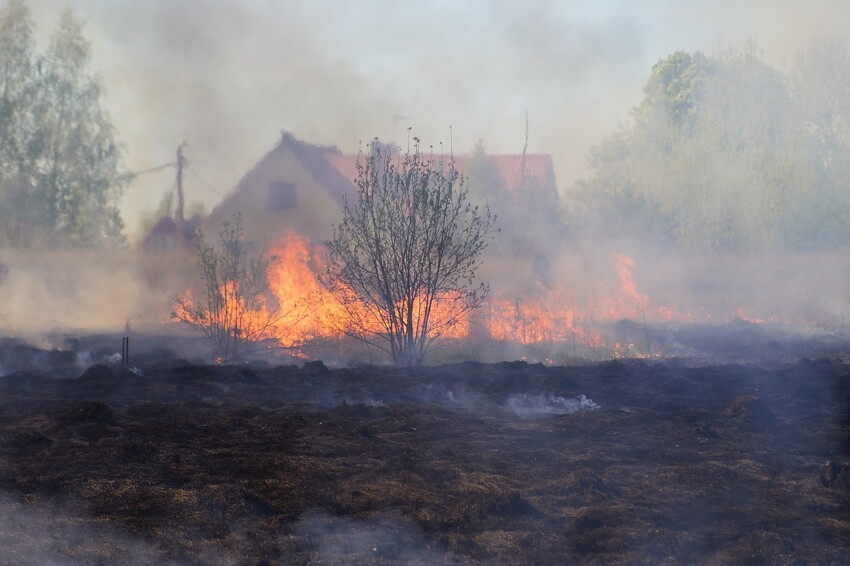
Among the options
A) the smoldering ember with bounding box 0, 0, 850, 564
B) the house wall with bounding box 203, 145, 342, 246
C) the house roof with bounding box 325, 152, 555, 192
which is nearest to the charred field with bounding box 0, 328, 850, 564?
the smoldering ember with bounding box 0, 0, 850, 564

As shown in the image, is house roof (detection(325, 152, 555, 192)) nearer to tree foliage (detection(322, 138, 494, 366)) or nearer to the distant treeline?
the distant treeline

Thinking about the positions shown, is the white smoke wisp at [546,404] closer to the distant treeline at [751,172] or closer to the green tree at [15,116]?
the distant treeline at [751,172]

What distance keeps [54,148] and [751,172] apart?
29.0 meters

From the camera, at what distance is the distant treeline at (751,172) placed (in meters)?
32.3

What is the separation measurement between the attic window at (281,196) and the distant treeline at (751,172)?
1147 centimetres

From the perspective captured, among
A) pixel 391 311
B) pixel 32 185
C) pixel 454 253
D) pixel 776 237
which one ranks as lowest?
pixel 391 311

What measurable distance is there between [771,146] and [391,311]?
84.8 feet

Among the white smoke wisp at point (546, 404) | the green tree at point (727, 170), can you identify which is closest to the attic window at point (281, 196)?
the green tree at point (727, 170)

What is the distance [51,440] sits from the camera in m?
8.70

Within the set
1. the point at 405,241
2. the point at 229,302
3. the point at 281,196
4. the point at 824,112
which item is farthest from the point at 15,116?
the point at 824,112

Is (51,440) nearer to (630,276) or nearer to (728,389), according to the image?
(728,389)

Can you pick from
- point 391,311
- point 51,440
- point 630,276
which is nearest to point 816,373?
point 391,311

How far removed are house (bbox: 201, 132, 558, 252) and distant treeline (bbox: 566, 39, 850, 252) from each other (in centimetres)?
521

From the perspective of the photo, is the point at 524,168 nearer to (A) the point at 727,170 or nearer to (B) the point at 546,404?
(A) the point at 727,170
